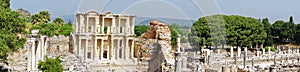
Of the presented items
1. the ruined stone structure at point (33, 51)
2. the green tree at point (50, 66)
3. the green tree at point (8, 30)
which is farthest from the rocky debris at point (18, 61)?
the green tree at point (50, 66)

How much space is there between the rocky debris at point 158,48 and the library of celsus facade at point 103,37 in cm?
482

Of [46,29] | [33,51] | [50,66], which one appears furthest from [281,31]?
[50,66]

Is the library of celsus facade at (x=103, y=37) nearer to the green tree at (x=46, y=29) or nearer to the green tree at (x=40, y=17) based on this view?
the green tree at (x=46, y=29)

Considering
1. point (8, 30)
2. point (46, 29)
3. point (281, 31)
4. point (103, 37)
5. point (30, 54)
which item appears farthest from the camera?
point (281, 31)

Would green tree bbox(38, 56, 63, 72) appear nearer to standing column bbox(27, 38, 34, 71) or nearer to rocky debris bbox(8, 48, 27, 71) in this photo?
standing column bbox(27, 38, 34, 71)

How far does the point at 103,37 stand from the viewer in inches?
1473

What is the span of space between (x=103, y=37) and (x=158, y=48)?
→ 16174mm

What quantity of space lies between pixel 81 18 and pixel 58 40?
509 cm

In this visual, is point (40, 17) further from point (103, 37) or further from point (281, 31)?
point (281, 31)

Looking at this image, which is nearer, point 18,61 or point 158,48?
point 158,48

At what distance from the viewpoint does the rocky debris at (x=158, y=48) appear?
19.0 meters

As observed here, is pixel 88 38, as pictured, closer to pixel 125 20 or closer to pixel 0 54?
pixel 125 20

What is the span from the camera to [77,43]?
35.9 meters

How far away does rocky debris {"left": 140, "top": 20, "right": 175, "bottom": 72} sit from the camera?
748 inches
